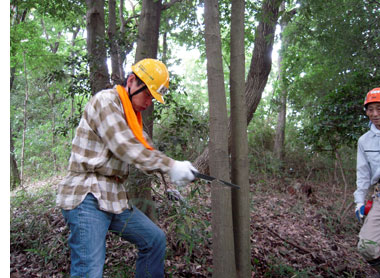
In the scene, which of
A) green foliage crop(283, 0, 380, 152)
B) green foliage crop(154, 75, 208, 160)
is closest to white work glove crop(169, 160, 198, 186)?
green foliage crop(154, 75, 208, 160)

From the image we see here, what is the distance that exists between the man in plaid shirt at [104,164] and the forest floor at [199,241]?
2.05 feet

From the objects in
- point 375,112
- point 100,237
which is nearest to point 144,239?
point 100,237

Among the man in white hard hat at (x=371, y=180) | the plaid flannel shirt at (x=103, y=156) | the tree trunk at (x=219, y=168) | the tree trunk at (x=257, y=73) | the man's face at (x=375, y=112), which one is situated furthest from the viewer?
the tree trunk at (x=257, y=73)

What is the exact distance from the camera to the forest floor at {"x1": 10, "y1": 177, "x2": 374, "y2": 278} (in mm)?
3162

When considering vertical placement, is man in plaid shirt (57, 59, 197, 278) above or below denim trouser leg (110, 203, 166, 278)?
above

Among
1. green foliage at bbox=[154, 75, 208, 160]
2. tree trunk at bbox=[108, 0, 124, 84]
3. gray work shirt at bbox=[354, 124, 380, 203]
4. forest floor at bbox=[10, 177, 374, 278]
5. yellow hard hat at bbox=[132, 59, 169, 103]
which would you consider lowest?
forest floor at bbox=[10, 177, 374, 278]

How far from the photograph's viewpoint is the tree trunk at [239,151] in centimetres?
273

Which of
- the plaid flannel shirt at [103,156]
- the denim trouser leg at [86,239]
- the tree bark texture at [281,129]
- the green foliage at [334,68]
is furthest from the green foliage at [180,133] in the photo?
the tree bark texture at [281,129]

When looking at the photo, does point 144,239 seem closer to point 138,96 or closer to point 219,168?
point 219,168

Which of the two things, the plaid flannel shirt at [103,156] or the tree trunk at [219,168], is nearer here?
the plaid flannel shirt at [103,156]

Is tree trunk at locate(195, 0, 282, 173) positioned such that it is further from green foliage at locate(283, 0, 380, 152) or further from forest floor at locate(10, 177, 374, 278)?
forest floor at locate(10, 177, 374, 278)

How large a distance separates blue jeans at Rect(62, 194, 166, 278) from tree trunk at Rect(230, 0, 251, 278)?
76 centimetres

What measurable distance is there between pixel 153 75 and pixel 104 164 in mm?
771

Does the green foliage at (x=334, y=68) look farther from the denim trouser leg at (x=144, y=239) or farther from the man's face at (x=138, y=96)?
the denim trouser leg at (x=144, y=239)
